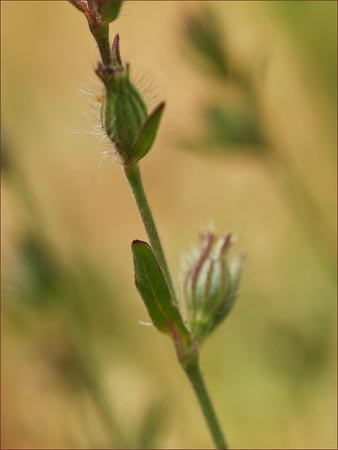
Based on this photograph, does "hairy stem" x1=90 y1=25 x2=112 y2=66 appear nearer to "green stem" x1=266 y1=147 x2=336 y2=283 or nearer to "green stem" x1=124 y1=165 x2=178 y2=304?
"green stem" x1=124 y1=165 x2=178 y2=304

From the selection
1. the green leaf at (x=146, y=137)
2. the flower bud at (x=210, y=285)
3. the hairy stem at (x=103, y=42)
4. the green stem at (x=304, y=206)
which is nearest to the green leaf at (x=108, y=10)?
the hairy stem at (x=103, y=42)

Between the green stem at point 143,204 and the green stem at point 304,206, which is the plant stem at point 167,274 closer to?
the green stem at point 143,204

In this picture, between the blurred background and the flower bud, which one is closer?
the flower bud

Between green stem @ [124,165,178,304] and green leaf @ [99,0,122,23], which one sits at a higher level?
green leaf @ [99,0,122,23]

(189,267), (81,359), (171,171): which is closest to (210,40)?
(81,359)

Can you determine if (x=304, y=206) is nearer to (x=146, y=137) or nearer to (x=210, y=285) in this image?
(x=210, y=285)

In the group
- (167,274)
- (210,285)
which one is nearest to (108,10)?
(167,274)

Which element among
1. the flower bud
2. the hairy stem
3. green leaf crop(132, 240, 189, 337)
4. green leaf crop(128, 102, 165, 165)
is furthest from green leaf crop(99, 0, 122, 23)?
the flower bud
